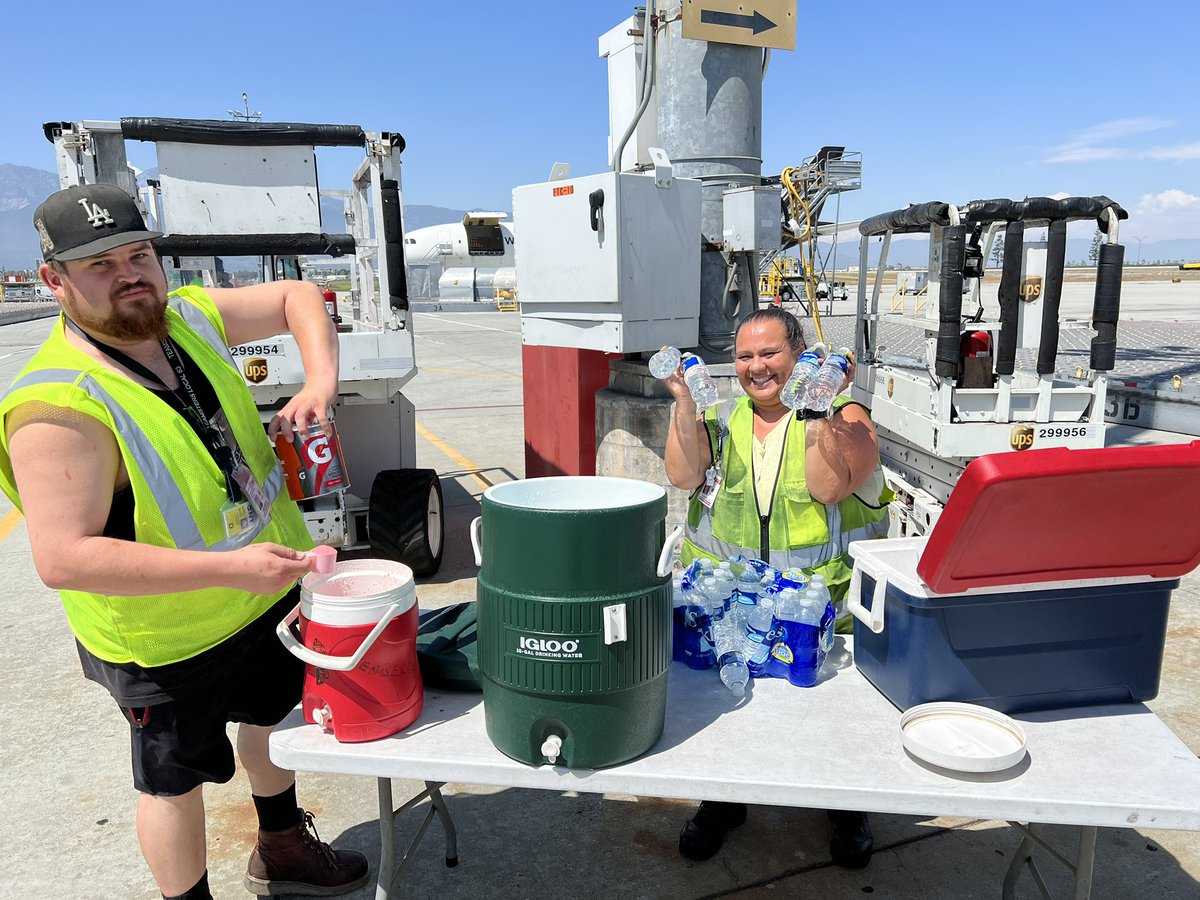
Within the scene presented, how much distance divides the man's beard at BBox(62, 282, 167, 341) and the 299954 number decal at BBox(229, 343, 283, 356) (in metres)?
2.72

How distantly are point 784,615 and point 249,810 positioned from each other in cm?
224

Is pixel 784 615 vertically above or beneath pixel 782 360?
beneath

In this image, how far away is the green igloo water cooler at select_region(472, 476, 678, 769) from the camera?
5.73 ft

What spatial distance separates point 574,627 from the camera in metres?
1.75

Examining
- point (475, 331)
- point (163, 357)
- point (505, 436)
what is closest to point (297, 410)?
point (163, 357)

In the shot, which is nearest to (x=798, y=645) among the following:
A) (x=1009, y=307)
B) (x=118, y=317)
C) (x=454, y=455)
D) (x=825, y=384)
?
(x=825, y=384)

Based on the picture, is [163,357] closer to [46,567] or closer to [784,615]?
[46,567]

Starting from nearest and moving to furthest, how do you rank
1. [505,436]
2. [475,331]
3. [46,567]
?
[46,567] → [505,436] → [475,331]

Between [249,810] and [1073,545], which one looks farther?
[249,810]

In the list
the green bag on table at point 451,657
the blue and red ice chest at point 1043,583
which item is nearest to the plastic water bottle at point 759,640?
the blue and red ice chest at point 1043,583

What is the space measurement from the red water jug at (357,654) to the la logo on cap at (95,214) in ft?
3.12

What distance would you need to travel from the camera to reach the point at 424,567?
536 centimetres

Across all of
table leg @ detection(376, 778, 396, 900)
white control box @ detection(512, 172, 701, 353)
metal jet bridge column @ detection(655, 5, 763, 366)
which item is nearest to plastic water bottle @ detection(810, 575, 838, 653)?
table leg @ detection(376, 778, 396, 900)

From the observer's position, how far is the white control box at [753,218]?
548cm
